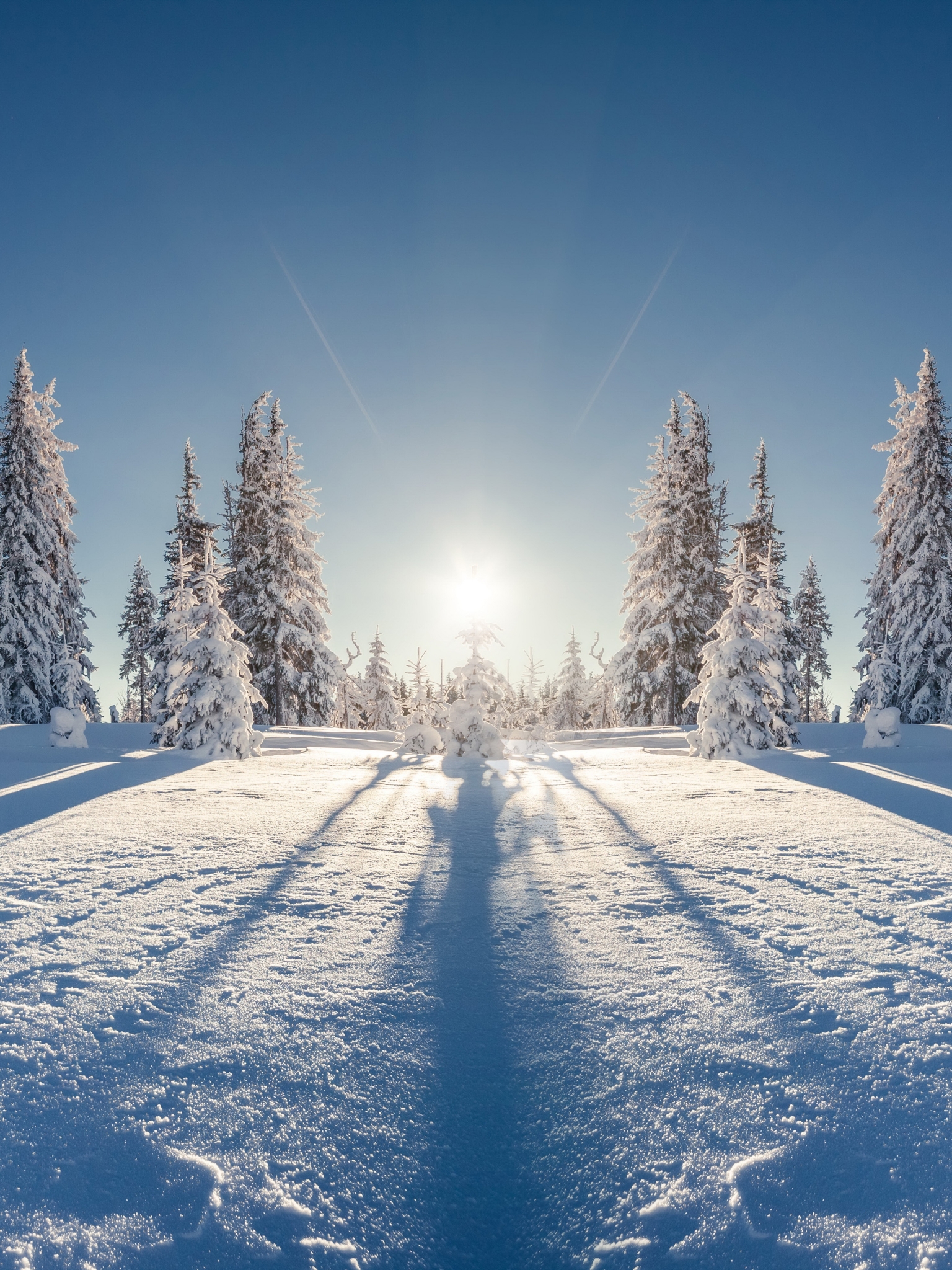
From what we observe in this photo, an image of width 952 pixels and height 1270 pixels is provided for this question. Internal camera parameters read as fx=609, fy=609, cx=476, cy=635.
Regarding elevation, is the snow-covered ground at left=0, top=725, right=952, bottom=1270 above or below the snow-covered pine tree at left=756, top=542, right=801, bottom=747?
below

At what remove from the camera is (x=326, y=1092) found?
6.36ft

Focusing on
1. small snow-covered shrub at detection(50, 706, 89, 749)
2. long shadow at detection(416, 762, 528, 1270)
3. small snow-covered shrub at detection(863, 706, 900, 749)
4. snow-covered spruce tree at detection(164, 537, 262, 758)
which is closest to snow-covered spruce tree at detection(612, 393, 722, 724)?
small snow-covered shrub at detection(863, 706, 900, 749)

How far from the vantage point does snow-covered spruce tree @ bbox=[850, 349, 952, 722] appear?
1916 cm

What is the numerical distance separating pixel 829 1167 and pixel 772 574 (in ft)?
69.5

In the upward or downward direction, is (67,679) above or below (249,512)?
below

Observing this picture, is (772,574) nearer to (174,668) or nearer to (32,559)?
(174,668)

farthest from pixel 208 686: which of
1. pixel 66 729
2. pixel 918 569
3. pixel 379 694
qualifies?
pixel 379 694

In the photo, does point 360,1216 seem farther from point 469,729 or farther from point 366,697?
point 366,697

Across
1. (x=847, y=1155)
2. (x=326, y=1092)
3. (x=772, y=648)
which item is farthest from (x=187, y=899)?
(x=772, y=648)

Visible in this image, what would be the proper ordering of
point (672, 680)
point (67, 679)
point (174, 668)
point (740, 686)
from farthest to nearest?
point (672, 680)
point (67, 679)
point (740, 686)
point (174, 668)

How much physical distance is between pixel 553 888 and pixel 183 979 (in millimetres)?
2162

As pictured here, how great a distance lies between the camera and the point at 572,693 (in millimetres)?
43906

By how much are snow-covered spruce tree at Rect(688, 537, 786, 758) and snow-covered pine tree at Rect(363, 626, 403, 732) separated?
28.6 metres

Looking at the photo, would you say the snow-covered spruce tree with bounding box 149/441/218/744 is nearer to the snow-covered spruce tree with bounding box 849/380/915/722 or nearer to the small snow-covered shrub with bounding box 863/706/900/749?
the small snow-covered shrub with bounding box 863/706/900/749
